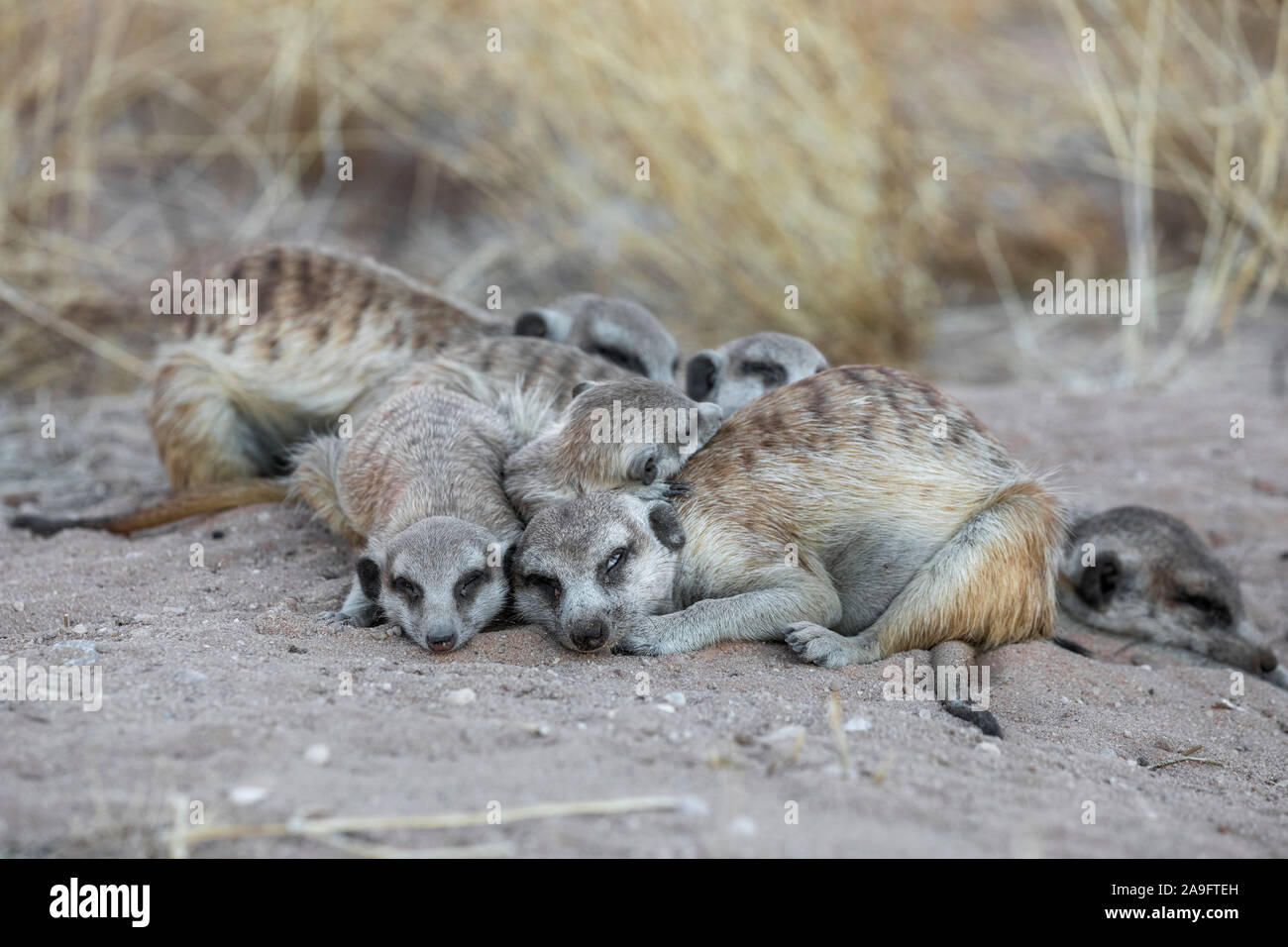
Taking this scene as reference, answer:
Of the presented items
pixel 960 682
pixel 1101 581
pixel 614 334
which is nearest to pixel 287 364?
pixel 614 334

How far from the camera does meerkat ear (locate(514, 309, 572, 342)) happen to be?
15.3 ft

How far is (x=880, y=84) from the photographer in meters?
6.02

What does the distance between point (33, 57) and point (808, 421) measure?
5.26 m

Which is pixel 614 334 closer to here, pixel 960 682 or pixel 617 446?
pixel 617 446

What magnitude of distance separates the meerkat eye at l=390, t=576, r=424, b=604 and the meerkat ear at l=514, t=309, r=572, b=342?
1.65 meters

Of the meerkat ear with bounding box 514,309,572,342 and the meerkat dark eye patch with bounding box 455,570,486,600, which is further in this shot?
the meerkat ear with bounding box 514,309,572,342

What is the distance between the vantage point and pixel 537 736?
2473mm

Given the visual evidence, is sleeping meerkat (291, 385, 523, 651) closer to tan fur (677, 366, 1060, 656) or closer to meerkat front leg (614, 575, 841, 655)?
meerkat front leg (614, 575, 841, 655)

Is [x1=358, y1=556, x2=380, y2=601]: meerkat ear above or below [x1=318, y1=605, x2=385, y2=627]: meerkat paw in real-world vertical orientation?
above

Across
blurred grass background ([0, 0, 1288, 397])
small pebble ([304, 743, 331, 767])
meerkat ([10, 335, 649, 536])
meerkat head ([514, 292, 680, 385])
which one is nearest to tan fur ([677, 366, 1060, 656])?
meerkat ([10, 335, 649, 536])

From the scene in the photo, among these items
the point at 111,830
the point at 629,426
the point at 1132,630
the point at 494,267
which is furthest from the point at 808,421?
the point at 494,267

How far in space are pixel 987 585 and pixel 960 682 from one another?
1.17ft

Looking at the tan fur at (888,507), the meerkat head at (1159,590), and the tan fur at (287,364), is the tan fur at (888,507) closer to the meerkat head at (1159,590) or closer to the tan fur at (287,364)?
the meerkat head at (1159,590)

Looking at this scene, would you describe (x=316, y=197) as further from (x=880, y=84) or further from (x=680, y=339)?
(x=880, y=84)
